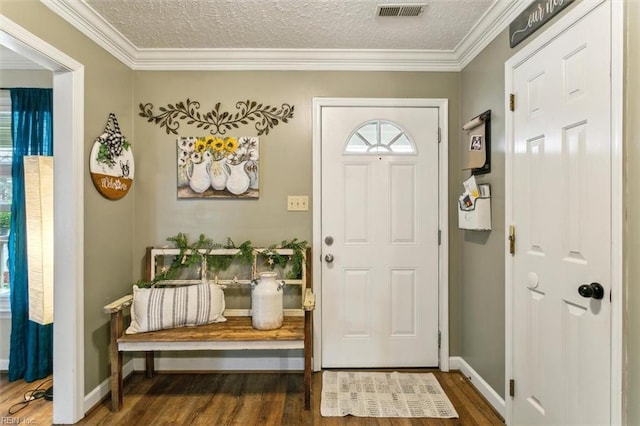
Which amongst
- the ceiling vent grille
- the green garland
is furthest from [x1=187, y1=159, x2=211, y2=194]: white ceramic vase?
the ceiling vent grille

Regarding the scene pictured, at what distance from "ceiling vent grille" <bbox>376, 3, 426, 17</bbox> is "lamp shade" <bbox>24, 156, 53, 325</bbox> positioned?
7.84ft

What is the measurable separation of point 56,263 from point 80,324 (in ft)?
1.27

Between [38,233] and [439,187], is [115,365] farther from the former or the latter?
[439,187]

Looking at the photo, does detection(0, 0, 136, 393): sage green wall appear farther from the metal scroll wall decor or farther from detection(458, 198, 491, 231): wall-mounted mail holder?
detection(458, 198, 491, 231): wall-mounted mail holder

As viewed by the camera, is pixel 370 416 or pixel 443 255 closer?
pixel 370 416

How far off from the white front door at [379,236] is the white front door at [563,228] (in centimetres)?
75

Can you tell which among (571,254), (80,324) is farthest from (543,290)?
(80,324)

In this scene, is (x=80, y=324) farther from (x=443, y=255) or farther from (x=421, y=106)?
(x=421, y=106)

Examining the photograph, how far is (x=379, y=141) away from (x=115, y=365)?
2.33 metres

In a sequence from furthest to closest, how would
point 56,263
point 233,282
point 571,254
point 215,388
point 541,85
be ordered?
1. point 233,282
2. point 215,388
3. point 56,263
4. point 541,85
5. point 571,254

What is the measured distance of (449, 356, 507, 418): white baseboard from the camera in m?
2.05

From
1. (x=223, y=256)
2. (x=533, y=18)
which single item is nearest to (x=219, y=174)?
(x=223, y=256)

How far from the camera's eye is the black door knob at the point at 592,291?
1317 millimetres

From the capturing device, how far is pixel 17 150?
8.19ft
